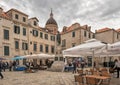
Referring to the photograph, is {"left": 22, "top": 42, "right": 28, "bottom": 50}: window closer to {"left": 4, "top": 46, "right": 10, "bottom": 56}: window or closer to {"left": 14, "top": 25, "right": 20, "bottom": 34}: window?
{"left": 14, "top": 25, "right": 20, "bottom": 34}: window

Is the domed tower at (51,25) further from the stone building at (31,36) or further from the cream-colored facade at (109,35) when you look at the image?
the cream-colored facade at (109,35)


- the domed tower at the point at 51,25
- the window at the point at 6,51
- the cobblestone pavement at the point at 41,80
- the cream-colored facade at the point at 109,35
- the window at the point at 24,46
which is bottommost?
the cobblestone pavement at the point at 41,80

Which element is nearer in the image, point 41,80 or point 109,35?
point 41,80

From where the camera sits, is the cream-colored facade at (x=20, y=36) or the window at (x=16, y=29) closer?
the cream-colored facade at (x=20, y=36)

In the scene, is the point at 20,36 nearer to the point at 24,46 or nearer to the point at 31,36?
the point at 24,46

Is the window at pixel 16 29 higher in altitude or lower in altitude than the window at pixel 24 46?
higher

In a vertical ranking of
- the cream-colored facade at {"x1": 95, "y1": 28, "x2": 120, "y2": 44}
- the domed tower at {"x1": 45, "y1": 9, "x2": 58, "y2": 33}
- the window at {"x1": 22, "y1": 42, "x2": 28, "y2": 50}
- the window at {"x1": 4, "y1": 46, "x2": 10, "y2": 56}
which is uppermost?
the domed tower at {"x1": 45, "y1": 9, "x2": 58, "y2": 33}

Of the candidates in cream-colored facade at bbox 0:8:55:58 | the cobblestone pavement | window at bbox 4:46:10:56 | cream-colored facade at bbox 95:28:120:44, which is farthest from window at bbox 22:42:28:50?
cream-colored facade at bbox 95:28:120:44

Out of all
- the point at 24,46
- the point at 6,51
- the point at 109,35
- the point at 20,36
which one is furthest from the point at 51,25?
the point at 6,51

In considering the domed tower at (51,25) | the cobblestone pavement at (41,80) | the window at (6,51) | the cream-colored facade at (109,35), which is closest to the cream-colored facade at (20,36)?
the window at (6,51)

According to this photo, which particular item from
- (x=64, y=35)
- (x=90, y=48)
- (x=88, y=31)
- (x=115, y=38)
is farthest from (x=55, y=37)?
(x=90, y=48)

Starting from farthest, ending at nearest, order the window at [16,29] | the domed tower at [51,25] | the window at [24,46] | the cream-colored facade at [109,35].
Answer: the domed tower at [51,25] → the cream-colored facade at [109,35] → the window at [24,46] → the window at [16,29]

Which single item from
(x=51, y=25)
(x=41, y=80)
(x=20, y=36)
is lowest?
(x=41, y=80)

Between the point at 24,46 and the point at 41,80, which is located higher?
the point at 24,46
